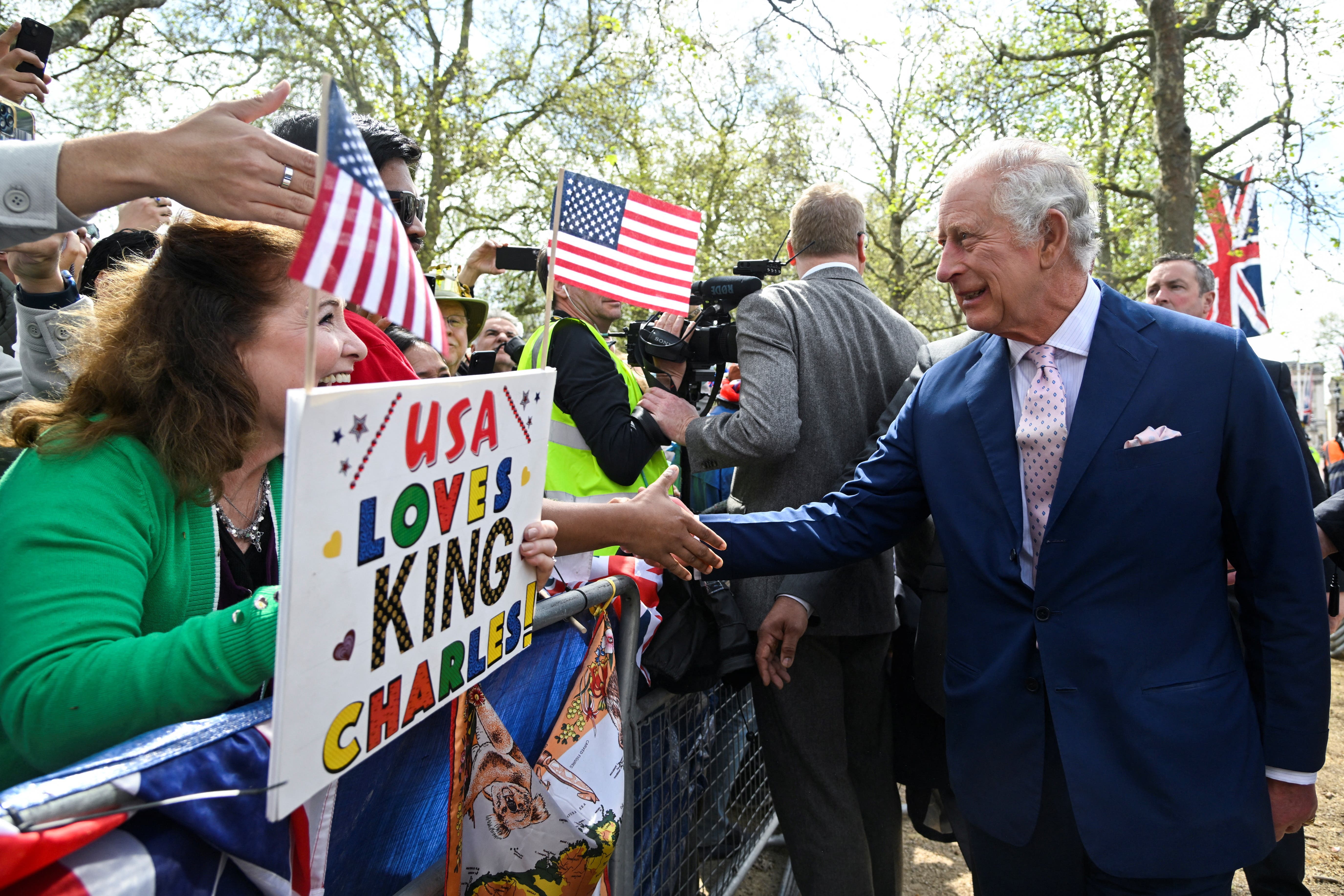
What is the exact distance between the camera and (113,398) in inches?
60.5

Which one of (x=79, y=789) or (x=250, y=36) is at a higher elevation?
(x=250, y=36)

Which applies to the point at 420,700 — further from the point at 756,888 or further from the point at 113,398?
the point at 756,888

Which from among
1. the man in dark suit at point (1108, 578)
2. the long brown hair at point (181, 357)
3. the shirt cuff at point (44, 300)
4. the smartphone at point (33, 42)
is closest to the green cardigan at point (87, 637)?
the long brown hair at point (181, 357)

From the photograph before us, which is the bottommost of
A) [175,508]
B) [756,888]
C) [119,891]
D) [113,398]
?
[756,888]

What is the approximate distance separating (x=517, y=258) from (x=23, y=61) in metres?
1.87

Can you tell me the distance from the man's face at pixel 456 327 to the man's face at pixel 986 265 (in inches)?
103

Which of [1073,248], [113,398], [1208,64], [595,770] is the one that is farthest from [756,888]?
[1208,64]

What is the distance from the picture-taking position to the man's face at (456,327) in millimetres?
4285

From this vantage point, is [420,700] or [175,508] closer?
[420,700]

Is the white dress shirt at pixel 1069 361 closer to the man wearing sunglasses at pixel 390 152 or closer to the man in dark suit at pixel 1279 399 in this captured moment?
the man in dark suit at pixel 1279 399

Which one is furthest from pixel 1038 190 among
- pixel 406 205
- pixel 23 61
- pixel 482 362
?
pixel 23 61

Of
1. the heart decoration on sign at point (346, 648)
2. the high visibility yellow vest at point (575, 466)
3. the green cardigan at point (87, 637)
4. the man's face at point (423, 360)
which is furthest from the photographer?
the high visibility yellow vest at point (575, 466)

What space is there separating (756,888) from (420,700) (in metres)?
2.74

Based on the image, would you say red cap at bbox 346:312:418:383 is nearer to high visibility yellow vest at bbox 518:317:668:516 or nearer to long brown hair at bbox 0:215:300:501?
long brown hair at bbox 0:215:300:501
